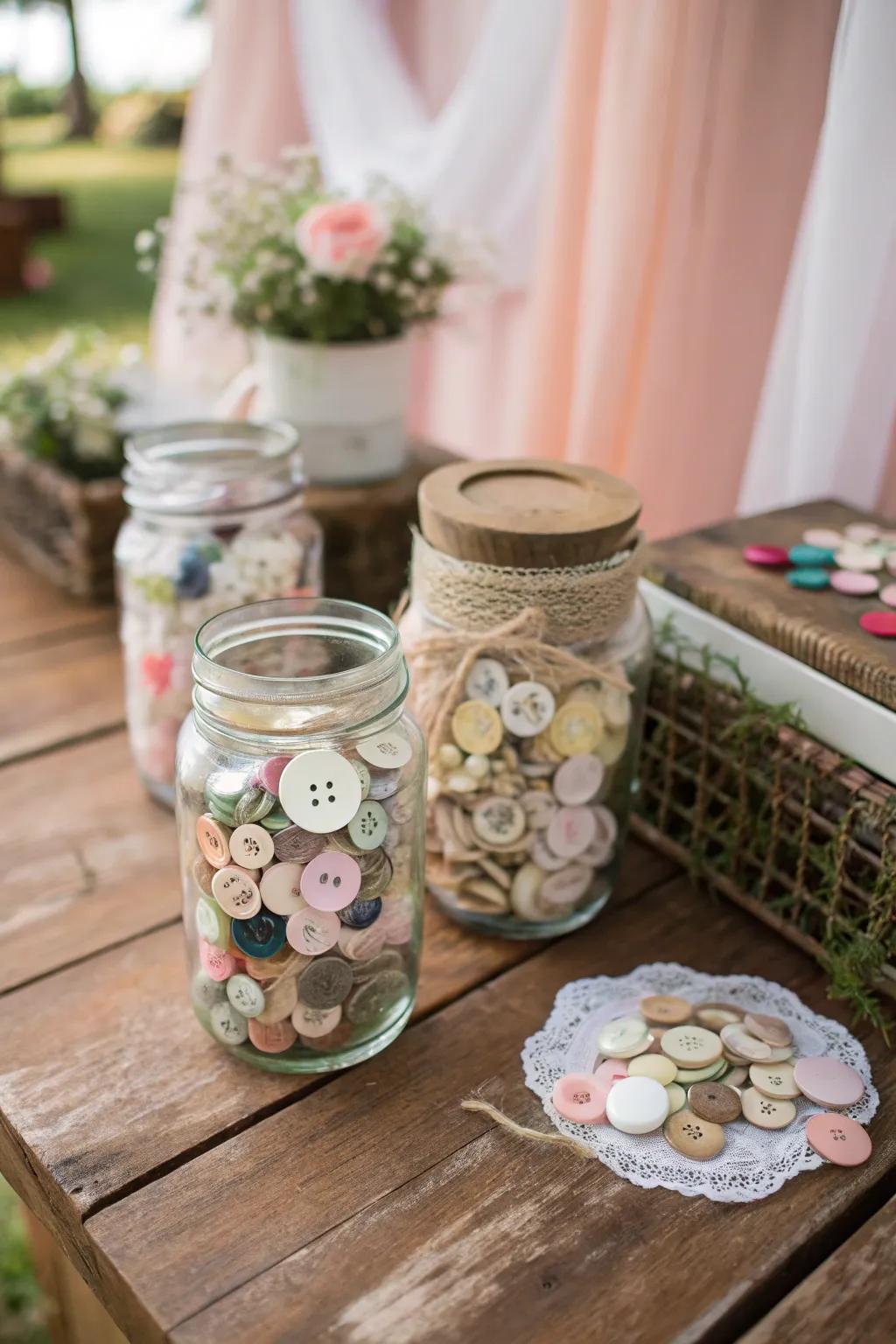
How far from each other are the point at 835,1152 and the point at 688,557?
46 centimetres

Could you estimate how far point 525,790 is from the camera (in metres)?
0.82

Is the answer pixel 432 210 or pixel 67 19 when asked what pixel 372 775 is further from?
pixel 67 19

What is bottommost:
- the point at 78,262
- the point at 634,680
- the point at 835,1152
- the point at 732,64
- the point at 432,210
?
the point at 78,262

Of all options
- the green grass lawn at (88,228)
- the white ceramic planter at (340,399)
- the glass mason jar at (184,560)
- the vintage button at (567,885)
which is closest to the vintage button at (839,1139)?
the vintage button at (567,885)

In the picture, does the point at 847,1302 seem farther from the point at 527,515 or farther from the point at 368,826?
the point at 527,515

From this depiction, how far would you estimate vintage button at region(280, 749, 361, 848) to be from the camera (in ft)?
2.24

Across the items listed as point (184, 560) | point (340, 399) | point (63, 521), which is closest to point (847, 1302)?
point (184, 560)

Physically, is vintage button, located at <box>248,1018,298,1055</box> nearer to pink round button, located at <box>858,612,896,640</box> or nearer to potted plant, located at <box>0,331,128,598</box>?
pink round button, located at <box>858,612,896,640</box>

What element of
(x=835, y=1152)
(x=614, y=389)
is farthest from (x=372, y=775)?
(x=614, y=389)

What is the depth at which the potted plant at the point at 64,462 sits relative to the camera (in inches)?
52.9

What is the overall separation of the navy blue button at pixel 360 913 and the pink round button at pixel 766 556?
42 cm

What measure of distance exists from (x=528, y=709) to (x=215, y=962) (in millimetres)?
259

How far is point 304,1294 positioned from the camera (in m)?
0.62

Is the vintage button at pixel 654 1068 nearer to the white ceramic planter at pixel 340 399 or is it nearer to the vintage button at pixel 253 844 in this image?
the vintage button at pixel 253 844
